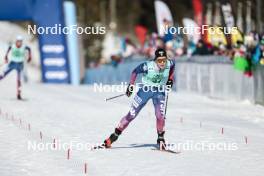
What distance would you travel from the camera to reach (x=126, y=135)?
14.5 m

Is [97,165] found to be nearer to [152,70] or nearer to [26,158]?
→ [26,158]

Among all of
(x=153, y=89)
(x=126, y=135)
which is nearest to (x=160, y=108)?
(x=153, y=89)

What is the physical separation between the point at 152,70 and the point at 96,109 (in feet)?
24.6

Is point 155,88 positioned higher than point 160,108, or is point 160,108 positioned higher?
point 155,88

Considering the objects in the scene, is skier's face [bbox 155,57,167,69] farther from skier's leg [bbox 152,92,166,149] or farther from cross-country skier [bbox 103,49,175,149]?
skier's leg [bbox 152,92,166,149]

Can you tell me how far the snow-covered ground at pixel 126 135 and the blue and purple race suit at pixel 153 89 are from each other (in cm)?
62

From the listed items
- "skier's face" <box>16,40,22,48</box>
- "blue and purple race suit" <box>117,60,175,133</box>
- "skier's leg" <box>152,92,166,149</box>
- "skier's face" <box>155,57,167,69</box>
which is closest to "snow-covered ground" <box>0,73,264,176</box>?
"skier's leg" <box>152,92,166,149</box>

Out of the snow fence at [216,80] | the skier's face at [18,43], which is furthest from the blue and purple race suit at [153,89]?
the skier's face at [18,43]

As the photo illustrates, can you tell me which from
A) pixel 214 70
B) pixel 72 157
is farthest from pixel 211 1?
pixel 72 157

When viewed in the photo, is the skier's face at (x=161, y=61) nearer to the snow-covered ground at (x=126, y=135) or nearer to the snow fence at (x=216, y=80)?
the snow-covered ground at (x=126, y=135)

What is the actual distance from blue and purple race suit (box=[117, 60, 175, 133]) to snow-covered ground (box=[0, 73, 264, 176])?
2.02ft

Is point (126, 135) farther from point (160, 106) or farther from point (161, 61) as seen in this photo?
point (161, 61)

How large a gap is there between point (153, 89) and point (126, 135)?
222 centimetres

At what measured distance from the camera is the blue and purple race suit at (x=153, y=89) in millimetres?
12453
